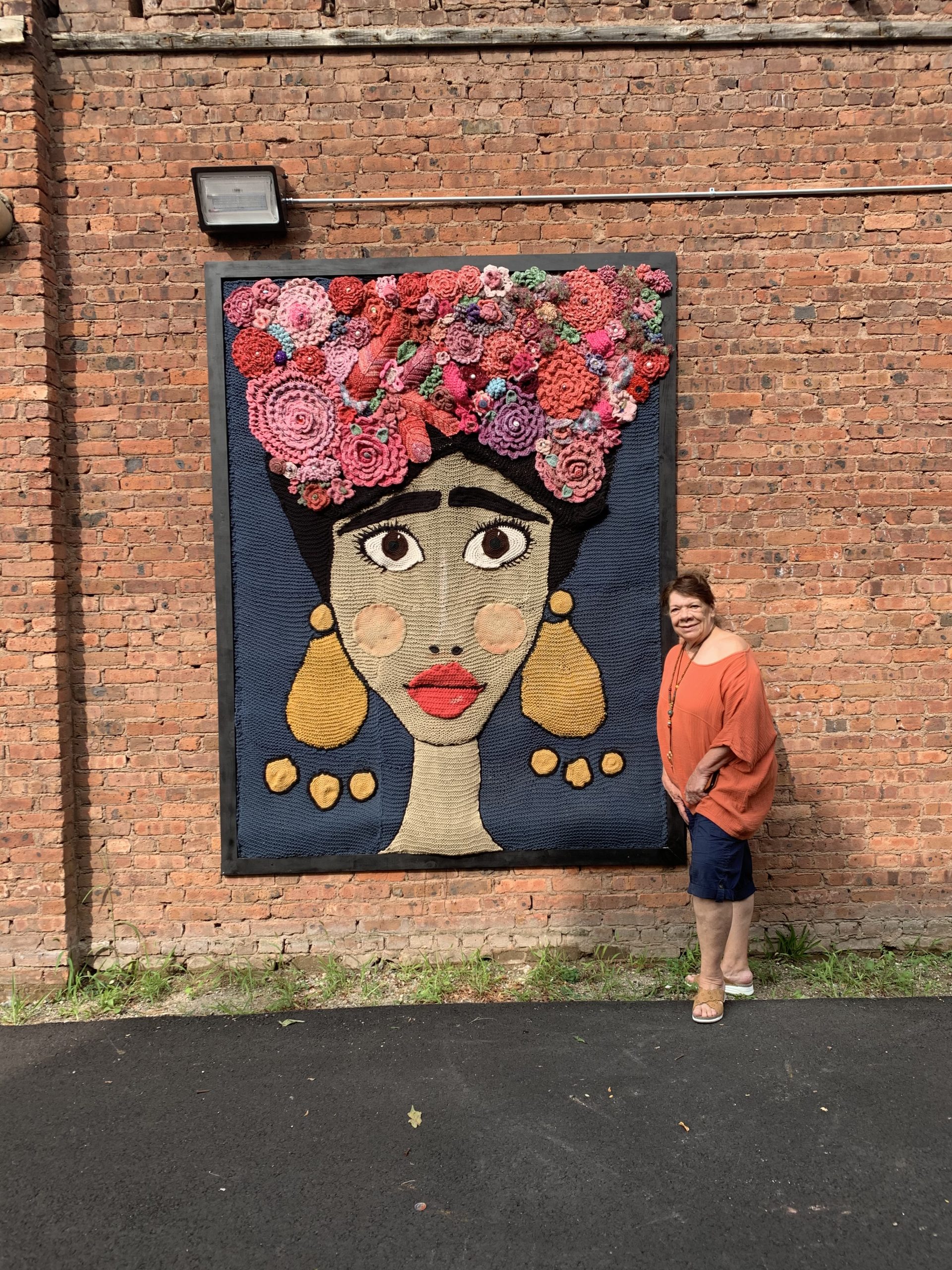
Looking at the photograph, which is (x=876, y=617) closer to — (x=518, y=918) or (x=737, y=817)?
(x=737, y=817)

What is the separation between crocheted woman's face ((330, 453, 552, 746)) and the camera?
4148mm

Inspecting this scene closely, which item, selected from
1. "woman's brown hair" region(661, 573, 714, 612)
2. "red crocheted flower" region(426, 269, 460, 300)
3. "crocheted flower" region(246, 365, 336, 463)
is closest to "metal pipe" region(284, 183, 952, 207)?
"red crocheted flower" region(426, 269, 460, 300)

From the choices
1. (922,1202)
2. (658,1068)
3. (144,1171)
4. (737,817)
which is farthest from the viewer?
(737,817)

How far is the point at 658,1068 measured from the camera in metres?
3.34

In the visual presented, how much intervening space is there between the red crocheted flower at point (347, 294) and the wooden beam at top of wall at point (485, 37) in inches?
45.8

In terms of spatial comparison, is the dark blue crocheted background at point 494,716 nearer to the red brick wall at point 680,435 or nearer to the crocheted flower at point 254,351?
the crocheted flower at point 254,351

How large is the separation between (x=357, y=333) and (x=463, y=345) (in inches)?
21.4

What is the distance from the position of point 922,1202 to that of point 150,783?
3702mm

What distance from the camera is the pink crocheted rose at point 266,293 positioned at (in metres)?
4.06

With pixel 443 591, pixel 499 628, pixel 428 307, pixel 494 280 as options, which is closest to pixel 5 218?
pixel 428 307

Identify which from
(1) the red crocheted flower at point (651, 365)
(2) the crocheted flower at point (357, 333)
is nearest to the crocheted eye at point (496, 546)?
(1) the red crocheted flower at point (651, 365)

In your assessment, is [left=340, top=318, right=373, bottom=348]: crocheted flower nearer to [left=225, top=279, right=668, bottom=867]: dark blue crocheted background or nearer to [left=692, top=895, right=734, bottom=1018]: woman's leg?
[left=225, top=279, right=668, bottom=867]: dark blue crocheted background

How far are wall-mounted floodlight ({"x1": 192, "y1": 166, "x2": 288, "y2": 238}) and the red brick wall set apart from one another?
15 centimetres

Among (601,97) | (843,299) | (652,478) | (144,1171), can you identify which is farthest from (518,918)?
(601,97)
